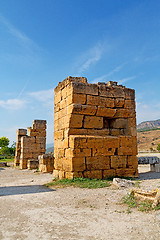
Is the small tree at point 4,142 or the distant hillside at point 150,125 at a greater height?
the distant hillside at point 150,125

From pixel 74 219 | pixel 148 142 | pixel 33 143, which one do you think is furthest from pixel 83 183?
pixel 148 142

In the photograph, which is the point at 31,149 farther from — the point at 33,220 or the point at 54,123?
the point at 33,220

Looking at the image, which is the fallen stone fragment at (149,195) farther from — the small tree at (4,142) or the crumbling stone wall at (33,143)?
the small tree at (4,142)

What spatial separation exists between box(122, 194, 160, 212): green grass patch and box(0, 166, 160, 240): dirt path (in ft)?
0.47

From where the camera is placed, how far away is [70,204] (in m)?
4.76

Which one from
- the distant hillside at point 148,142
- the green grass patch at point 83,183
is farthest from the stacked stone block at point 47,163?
the distant hillside at point 148,142

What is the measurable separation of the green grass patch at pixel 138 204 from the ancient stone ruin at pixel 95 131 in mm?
3101

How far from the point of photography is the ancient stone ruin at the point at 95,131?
25.7 feet

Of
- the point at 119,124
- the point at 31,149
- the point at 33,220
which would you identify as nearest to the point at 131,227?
the point at 33,220

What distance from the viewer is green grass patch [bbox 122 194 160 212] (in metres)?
4.01

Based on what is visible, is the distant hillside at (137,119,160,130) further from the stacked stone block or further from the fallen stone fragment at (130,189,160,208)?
the fallen stone fragment at (130,189,160,208)

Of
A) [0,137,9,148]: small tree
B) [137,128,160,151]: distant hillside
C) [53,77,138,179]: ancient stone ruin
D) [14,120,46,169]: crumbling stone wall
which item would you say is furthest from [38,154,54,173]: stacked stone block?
[137,128,160,151]: distant hillside

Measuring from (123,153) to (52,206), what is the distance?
4680 mm

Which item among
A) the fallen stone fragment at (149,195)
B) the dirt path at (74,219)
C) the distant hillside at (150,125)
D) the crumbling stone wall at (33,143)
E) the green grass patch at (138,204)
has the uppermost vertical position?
the distant hillside at (150,125)
